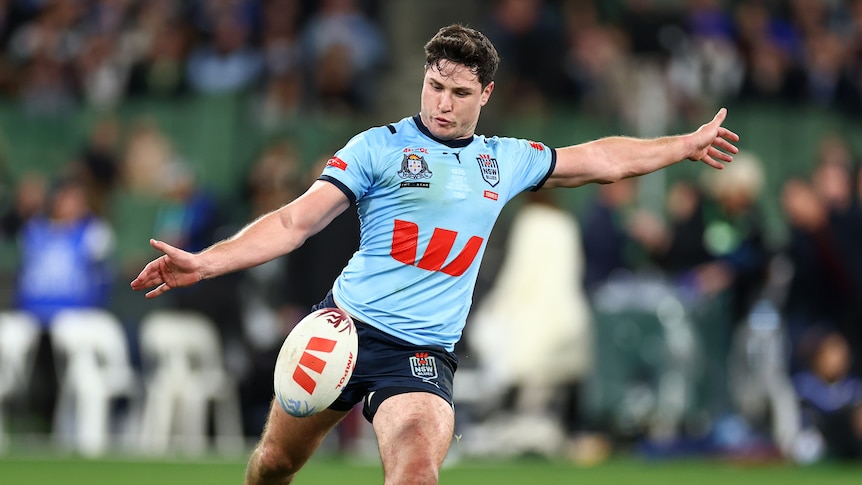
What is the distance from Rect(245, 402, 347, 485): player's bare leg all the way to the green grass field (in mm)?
4406

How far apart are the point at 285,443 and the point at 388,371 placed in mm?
637

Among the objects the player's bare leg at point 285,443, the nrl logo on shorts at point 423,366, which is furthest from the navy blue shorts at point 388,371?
the player's bare leg at point 285,443

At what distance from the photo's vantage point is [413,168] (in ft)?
22.7

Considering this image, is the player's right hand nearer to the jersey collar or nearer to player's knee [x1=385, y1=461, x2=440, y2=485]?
player's knee [x1=385, y1=461, x2=440, y2=485]

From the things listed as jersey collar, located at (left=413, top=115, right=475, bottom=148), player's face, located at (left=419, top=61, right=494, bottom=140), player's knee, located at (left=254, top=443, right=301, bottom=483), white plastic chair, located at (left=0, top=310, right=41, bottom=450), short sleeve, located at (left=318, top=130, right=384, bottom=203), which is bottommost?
white plastic chair, located at (left=0, top=310, right=41, bottom=450)

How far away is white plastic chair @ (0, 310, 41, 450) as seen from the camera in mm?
15180

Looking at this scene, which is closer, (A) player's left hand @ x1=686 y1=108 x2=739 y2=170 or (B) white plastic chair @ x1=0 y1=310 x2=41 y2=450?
(A) player's left hand @ x1=686 y1=108 x2=739 y2=170

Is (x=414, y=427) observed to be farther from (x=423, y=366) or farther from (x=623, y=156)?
(x=623, y=156)


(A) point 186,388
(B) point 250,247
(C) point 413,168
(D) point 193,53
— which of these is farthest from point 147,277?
(D) point 193,53

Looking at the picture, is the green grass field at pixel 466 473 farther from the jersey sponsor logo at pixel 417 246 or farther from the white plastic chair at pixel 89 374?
the jersey sponsor logo at pixel 417 246

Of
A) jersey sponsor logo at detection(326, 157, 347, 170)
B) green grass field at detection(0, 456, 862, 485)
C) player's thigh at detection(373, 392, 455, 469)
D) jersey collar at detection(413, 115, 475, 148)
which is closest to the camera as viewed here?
player's thigh at detection(373, 392, 455, 469)

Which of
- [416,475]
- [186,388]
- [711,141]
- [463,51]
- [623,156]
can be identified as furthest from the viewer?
[186,388]

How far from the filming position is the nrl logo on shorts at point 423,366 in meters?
6.93

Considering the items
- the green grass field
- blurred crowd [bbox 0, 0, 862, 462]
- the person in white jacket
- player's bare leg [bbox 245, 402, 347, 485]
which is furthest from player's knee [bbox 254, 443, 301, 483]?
the person in white jacket
